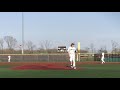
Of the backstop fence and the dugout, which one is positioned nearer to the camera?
the dugout

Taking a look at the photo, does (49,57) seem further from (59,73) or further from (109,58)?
(59,73)

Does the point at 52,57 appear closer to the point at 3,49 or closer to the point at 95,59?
the point at 95,59

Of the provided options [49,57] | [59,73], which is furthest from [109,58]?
[59,73]

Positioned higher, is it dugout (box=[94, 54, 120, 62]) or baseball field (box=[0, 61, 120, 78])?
dugout (box=[94, 54, 120, 62])

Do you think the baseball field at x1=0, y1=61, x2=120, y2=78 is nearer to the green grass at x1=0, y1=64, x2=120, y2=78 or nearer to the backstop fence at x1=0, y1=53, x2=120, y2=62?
the green grass at x1=0, y1=64, x2=120, y2=78

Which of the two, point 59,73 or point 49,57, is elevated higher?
point 49,57

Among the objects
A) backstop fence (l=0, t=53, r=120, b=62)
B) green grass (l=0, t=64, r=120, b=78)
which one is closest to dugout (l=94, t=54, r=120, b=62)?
backstop fence (l=0, t=53, r=120, b=62)

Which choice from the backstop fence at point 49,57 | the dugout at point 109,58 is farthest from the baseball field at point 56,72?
the backstop fence at point 49,57

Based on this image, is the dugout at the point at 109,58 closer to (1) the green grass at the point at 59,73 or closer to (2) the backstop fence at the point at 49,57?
(2) the backstop fence at the point at 49,57

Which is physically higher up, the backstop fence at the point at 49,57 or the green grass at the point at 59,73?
the backstop fence at the point at 49,57

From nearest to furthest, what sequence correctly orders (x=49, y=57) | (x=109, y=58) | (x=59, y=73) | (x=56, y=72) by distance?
1. (x=59, y=73)
2. (x=56, y=72)
3. (x=109, y=58)
4. (x=49, y=57)
